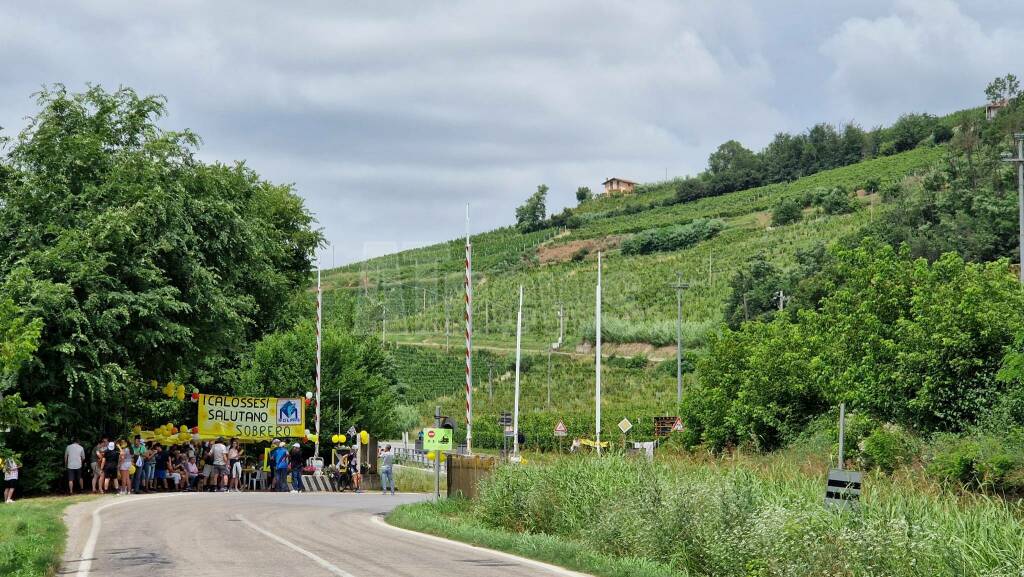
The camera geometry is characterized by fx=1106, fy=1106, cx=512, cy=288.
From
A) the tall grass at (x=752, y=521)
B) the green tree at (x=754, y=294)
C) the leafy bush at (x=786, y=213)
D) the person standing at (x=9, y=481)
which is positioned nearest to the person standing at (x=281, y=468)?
the person standing at (x=9, y=481)

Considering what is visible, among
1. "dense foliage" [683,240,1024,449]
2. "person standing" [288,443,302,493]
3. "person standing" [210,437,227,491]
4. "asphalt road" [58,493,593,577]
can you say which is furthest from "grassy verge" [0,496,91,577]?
"dense foliage" [683,240,1024,449]

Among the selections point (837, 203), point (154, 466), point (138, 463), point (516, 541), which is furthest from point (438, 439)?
point (837, 203)

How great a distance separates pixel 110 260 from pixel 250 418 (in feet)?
30.7

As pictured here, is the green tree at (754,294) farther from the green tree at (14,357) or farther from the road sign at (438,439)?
the green tree at (14,357)

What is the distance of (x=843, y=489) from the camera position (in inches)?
492

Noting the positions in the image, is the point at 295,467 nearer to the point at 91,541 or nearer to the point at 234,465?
the point at 234,465

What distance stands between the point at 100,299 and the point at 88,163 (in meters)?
4.75

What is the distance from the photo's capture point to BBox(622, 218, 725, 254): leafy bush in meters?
135

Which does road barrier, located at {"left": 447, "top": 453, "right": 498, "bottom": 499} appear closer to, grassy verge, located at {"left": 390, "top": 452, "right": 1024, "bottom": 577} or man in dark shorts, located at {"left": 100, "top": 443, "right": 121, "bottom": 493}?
grassy verge, located at {"left": 390, "top": 452, "right": 1024, "bottom": 577}

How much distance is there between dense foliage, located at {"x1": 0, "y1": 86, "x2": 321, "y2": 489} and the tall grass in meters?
13.9

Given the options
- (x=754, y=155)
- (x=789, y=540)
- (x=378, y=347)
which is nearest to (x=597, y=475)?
(x=789, y=540)

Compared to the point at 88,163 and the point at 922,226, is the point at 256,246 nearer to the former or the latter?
the point at 88,163

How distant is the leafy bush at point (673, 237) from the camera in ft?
442

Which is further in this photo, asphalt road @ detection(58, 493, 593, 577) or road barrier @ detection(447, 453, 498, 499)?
road barrier @ detection(447, 453, 498, 499)
